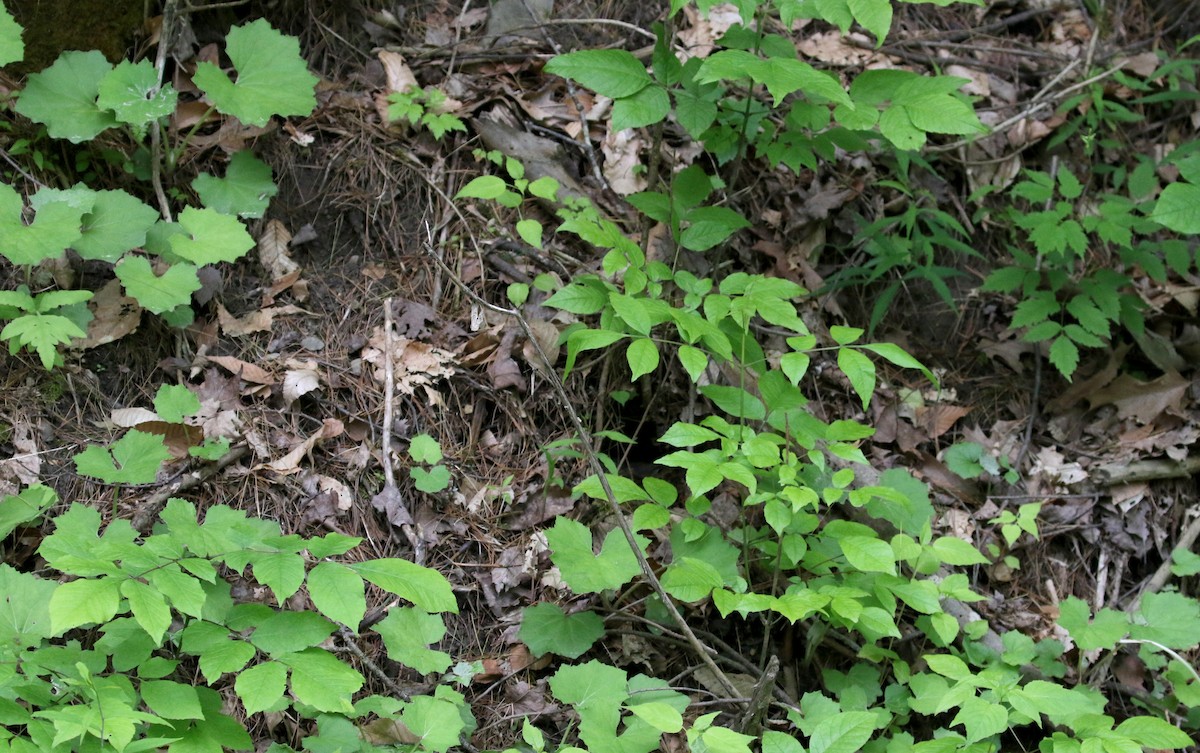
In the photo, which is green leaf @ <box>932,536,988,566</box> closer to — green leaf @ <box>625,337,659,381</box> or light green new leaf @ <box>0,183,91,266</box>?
green leaf @ <box>625,337,659,381</box>

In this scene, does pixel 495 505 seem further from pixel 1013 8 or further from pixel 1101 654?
pixel 1013 8

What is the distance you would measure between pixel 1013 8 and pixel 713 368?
114 inches

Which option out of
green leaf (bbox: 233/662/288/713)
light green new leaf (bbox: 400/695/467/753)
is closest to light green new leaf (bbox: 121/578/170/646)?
green leaf (bbox: 233/662/288/713)

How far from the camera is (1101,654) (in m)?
3.06

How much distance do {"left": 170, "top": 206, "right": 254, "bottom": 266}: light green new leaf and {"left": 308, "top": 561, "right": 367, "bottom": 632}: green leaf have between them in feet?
4.50

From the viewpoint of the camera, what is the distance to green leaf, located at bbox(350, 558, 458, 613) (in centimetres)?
191

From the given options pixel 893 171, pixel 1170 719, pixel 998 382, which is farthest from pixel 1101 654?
pixel 893 171

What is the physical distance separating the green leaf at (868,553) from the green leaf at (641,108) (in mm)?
1221

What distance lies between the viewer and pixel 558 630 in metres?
2.57

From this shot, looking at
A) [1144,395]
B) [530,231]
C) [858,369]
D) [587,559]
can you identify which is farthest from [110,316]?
[1144,395]

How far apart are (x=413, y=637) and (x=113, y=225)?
1631 mm

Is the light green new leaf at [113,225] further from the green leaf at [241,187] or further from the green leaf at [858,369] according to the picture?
the green leaf at [858,369]

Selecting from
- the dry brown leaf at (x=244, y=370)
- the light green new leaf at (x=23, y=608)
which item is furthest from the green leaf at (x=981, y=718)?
the dry brown leaf at (x=244, y=370)

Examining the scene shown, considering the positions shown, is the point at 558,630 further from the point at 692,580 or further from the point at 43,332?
the point at 43,332
